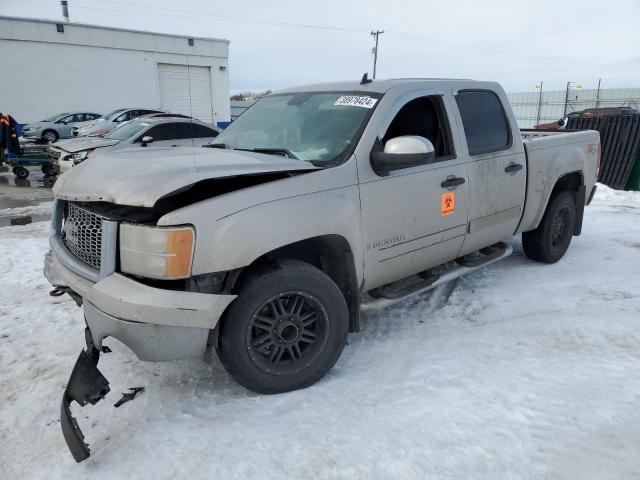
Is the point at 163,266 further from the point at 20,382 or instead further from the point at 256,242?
the point at 20,382

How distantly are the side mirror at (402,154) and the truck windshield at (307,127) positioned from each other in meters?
0.21

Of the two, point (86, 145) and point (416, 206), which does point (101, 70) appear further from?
point (416, 206)

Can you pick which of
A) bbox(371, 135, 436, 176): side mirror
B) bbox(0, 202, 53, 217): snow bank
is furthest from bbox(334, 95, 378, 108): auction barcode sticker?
bbox(0, 202, 53, 217): snow bank

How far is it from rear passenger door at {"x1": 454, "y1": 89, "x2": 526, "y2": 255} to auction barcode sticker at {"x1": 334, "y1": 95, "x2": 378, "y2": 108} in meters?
0.90

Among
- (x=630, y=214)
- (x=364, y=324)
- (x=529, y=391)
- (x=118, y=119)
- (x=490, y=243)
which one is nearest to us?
(x=529, y=391)

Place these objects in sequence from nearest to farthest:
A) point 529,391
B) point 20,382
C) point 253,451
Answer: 1. point 253,451
2. point 529,391
3. point 20,382

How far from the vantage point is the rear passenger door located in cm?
390

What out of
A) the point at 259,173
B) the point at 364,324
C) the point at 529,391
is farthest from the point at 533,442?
the point at 259,173

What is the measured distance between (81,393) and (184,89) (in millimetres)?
30273

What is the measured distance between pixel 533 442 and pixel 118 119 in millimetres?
17846

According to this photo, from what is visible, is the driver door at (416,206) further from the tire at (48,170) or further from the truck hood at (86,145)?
the tire at (48,170)

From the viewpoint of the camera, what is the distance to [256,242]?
2516mm

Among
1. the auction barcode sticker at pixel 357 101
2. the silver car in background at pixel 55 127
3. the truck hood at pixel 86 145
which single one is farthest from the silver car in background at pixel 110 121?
the auction barcode sticker at pixel 357 101

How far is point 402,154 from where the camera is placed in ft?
9.79
